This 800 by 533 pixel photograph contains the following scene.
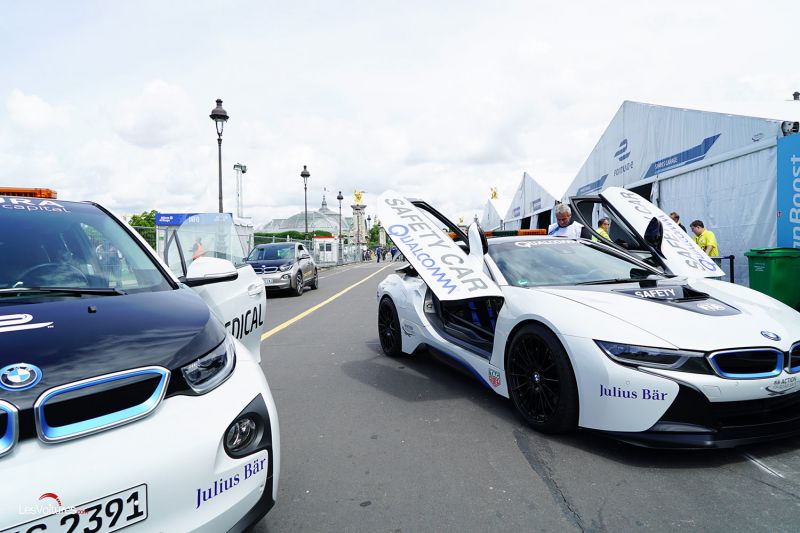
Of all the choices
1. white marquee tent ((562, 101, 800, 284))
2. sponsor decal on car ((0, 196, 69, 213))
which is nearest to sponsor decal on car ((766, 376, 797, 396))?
sponsor decal on car ((0, 196, 69, 213))

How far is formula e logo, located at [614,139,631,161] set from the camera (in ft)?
45.6

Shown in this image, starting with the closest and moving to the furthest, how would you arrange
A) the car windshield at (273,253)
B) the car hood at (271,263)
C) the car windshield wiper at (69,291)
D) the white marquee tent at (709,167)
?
the car windshield wiper at (69,291), the white marquee tent at (709,167), the car hood at (271,263), the car windshield at (273,253)

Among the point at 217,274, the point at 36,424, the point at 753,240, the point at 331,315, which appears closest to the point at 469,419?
the point at 217,274

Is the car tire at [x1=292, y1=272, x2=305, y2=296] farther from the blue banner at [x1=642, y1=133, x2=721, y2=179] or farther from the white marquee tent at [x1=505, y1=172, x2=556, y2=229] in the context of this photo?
the white marquee tent at [x1=505, y1=172, x2=556, y2=229]

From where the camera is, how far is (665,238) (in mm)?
4766

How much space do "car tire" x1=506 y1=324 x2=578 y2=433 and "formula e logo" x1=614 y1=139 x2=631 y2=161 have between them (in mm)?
12450

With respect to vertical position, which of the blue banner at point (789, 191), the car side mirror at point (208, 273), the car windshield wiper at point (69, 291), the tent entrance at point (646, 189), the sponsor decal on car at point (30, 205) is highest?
the tent entrance at point (646, 189)

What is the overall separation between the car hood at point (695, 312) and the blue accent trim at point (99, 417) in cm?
232

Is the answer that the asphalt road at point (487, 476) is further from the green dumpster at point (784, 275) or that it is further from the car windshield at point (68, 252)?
the green dumpster at point (784, 275)

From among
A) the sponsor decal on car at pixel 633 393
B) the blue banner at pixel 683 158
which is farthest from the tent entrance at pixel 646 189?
the sponsor decal on car at pixel 633 393

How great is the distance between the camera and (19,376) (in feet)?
4.87

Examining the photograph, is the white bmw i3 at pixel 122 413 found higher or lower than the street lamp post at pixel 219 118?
lower

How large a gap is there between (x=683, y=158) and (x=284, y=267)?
1018 centimetres

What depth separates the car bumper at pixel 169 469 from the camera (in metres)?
1.35
